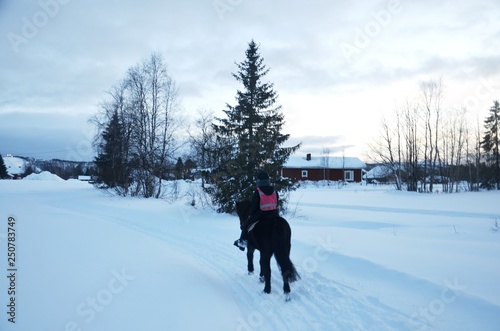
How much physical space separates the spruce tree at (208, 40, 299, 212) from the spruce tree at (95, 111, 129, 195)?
1237 cm

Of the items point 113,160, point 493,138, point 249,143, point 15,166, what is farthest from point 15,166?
point 493,138

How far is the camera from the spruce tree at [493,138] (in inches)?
1479

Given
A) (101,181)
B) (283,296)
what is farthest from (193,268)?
(101,181)

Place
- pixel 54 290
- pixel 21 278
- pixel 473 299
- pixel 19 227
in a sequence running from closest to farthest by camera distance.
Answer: pixel 473 299, pixel 54 290, pixel 21 278, pixel 19 227

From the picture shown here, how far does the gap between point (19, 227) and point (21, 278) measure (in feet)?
18.9

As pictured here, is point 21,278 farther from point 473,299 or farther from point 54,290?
point 473,299

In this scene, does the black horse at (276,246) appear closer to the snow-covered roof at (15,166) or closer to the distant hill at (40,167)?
the distant hill at (40,167)

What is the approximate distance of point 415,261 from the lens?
19.3ft

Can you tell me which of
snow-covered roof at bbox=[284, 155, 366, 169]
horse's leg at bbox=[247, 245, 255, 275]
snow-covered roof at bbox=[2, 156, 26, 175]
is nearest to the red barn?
snow-covered roof at bbox=[284, 155, 366, 169]

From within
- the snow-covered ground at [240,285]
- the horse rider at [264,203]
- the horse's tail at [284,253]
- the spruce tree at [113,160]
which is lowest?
the snow-covered ground at [240,285]

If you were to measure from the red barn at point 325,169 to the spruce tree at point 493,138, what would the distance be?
24086 millimetres

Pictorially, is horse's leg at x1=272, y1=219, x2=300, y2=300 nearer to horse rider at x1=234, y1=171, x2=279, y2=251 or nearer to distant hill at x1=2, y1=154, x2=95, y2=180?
horse rider at x1=234, y1=171, x2=279, y2=251

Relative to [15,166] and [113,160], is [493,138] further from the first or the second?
[15,166]

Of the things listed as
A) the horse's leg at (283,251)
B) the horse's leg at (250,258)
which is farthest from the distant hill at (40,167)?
the horse's leg at (283,251)
